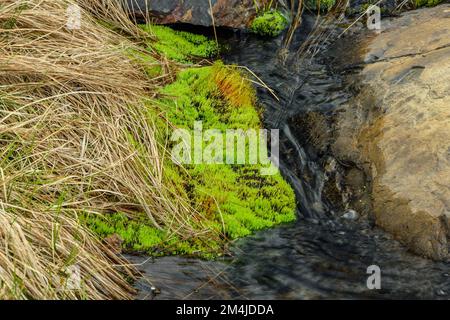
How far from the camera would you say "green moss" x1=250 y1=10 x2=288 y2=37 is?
25.9ft

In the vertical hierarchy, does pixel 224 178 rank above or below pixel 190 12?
below

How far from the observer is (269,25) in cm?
789

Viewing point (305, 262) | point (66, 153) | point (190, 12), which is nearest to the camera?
point (305, 262)

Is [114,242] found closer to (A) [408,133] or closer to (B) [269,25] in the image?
(A) [408,133]

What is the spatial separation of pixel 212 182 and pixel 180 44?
8.49ft

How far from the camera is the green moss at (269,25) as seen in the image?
311 inches

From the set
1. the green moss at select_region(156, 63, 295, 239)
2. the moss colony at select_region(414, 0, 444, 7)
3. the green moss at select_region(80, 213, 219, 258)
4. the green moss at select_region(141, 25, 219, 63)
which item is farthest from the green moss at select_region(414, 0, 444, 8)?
the green moss at select_region(80, 213, 219, 258)

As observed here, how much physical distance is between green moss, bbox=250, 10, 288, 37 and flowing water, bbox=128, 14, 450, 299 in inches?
59.7

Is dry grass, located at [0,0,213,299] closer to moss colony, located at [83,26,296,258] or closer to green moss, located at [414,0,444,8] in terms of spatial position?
moss colony, located at [83,26,296,258]

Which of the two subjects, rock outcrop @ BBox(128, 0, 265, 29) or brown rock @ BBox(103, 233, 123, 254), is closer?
brown rock @ BBox(103, 233, 123, 254)

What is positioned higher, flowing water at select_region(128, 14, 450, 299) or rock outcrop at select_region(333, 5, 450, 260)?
rock outcrop at select_region(333, 5, 450, 260)

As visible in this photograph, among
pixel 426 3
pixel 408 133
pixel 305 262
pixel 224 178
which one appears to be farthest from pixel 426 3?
pixel 305 262
